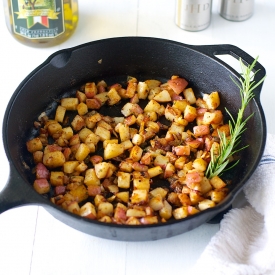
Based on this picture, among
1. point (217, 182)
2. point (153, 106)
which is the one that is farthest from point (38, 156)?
point (217, 182)

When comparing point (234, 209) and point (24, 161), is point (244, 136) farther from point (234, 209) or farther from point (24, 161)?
point (24, 161)

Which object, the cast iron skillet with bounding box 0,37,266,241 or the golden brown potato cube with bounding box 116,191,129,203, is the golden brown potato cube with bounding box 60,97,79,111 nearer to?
the cast iron skillet with bounding box 0,37,266,241

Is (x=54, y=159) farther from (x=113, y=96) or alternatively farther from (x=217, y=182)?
(x=217, y=182)

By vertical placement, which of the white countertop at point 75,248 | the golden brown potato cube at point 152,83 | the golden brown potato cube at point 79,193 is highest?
the golden brown potato cube at point 152,83

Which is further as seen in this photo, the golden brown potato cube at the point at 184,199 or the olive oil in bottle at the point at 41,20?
the olive oil in bottle at the point at 41,20

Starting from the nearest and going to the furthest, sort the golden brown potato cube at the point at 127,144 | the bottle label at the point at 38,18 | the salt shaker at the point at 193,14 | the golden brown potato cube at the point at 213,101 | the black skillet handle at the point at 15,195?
the black skillet handle at the point at 15,195
the golden brown potato cube at the point at 127,144
the golden brown potato cube at the point at 213,101
the bottle label at the point at 38,18
the salt shaker at the point at 193,14

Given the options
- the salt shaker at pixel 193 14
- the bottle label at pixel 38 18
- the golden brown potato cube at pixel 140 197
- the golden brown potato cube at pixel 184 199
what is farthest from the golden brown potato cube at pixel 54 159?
the salt shaker at pixel 193 14

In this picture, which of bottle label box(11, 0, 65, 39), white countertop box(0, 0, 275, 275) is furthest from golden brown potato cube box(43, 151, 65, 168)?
bottle label box(11, 0, 65, 39)

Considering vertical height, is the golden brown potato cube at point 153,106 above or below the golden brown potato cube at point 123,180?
above

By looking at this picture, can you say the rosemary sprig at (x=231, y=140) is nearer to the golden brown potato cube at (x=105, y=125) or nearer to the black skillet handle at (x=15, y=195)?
the golden brown potato cube at (x=105, y=125)
